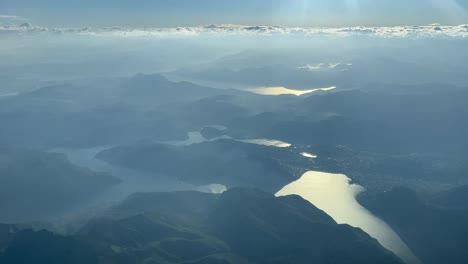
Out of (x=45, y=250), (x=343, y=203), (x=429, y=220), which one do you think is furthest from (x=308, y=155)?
(x=45, y=250)

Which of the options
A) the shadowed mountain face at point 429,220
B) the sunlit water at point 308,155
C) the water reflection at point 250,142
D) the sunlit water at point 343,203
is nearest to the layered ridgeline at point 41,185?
the water reflection at point 250,142

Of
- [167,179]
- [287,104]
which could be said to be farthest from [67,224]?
[287,104]

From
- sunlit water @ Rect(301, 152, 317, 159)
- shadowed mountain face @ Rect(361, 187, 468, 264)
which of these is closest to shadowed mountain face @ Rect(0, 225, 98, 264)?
shadowed mountain face @ Rect(361, 187, 468, 264)

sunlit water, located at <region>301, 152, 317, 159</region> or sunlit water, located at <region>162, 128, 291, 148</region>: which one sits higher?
sunlit water, located at <region>301, 152, 317, 159</region>

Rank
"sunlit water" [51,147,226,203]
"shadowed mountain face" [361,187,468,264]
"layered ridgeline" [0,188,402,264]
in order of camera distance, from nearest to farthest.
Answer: "layered ridgeline" [0,188,402,264]
"shadowed mountain face" [361,187,468,264]
"sunlit water" [51,147,226,203]

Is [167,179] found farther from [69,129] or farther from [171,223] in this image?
[69,129]

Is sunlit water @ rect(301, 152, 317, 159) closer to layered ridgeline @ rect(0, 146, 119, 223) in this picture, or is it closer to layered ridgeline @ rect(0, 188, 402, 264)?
layered ridgeline @ rect(0, 188, 402, 264)

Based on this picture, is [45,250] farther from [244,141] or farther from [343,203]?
[244,141]
